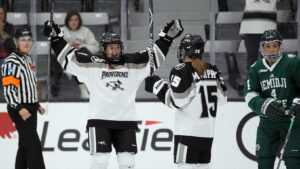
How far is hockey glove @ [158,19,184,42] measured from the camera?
560 cm

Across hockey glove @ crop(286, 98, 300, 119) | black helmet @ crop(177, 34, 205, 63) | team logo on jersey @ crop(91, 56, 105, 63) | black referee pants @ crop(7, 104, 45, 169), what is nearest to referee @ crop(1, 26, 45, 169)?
black referee pants @ crop(7, 104, 45, 169)

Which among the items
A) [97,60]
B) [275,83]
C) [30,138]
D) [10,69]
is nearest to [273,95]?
[275,83]

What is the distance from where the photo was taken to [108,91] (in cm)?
542

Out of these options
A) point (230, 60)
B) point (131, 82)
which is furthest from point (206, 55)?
point (131, 82)

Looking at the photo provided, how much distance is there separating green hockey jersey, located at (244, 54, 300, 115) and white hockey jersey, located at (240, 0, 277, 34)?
72.4 inches

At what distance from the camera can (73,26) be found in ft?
24.8

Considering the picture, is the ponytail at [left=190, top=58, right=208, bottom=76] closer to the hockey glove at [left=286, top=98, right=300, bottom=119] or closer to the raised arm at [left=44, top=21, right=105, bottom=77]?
the hockey glove at [left=286, top=98, right=300, bottom=119]

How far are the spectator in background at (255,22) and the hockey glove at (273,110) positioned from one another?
1988 millimetres

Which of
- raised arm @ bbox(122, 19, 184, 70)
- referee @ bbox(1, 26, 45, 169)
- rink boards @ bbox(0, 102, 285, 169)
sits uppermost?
raised arm @ bbox(122, 19, 184, 70)

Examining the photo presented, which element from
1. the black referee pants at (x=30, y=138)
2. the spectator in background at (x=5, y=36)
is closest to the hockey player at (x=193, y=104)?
the black referee pants at (x=30, y=138)

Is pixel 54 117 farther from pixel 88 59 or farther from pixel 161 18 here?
pixel 88 59

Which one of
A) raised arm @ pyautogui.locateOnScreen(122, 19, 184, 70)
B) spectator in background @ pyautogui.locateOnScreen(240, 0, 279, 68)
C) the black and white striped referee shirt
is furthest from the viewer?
spectator in background @ pyautogui.locateOnScreen(240, 0, 279, 68)

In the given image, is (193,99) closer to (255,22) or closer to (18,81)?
(18,81)

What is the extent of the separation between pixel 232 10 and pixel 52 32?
8.19ft
